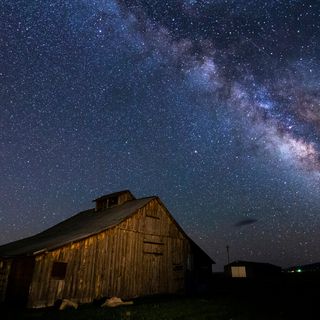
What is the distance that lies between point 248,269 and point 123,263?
169ft

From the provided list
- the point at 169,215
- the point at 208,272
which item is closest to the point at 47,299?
the point at 169,215

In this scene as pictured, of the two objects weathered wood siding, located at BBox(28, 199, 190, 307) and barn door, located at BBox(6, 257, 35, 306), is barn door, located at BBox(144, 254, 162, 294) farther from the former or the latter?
barn door, located at BBox(6, 257, 35, 306)

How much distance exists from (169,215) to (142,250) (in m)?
4.35

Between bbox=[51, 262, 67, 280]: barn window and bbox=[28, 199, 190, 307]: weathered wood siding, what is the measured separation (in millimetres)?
177

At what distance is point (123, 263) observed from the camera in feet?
76.1

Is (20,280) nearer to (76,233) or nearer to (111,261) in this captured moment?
(76,233)

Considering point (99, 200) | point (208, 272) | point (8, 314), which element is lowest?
point (8, 314)

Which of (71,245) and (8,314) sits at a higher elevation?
(71,245)

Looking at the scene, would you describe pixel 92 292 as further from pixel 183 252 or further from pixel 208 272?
pixel 208 272

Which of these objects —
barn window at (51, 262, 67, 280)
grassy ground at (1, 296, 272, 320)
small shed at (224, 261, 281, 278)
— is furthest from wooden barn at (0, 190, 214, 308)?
small shed at (224, 261, 281, 278)

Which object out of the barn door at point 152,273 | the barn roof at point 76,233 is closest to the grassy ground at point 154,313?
the barn roof at point 76,233

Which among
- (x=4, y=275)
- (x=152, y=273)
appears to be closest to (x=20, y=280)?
(x=4, y=275)

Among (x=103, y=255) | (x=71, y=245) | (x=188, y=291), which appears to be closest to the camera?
(x=71, y=245)

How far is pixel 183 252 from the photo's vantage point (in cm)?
2842
